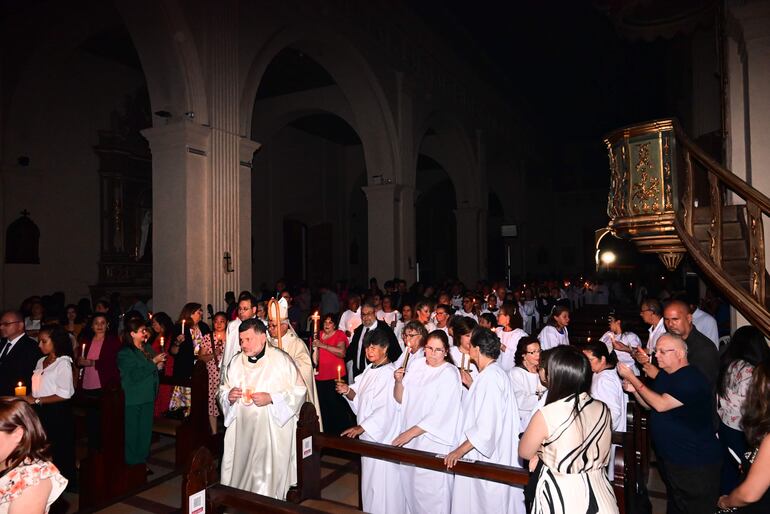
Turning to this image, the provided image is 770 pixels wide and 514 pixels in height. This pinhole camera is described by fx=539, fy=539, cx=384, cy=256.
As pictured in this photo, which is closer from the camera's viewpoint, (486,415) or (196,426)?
(486,415)

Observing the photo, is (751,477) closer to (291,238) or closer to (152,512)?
(152,512)

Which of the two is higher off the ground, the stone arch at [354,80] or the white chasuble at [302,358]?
the stone arch at [354,80]

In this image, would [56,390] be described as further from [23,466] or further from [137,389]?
[23,466]

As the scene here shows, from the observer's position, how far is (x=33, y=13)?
32.0 feet

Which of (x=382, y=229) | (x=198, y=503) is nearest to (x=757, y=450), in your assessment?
(x=198, y=503)

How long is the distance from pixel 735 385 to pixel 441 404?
1940 millimetres

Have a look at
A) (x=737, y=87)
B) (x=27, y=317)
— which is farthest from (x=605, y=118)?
(x=27, y=317)

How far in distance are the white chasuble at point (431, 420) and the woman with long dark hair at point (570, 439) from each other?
142cm

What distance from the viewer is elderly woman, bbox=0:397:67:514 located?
2.22 metres

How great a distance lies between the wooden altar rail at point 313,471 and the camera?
2.64 m

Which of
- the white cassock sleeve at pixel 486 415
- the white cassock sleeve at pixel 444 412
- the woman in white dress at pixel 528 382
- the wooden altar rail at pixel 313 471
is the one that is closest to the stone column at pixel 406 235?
the woman in white dress at pixel 528 382

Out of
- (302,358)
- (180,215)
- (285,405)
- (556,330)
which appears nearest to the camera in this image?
(285,405)

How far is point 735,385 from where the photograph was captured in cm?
344

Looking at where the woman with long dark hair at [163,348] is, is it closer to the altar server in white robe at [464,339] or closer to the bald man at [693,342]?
the altar server in white robe at [464,339]
